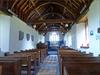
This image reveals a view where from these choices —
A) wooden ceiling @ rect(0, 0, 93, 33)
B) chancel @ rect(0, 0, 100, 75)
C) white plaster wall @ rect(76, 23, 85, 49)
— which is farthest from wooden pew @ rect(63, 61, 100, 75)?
white plaster wall @ rect(76, 23, 85, 49)

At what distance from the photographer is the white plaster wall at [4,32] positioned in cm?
859

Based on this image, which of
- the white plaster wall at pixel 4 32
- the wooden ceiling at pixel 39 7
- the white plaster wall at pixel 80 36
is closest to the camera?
the white plaster wall at pixel 4 32

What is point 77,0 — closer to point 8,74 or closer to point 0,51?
point 0,51

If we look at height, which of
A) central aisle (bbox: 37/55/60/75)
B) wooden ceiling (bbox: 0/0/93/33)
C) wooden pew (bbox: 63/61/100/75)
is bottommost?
central aisle (bbox: 37/55/60/75)

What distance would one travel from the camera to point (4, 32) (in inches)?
342

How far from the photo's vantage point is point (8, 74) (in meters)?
4.08

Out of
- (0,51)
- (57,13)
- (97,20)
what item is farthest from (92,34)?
(57,13)

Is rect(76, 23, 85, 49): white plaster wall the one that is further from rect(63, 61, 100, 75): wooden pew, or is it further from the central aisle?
rect(63, 61, 100, 75): wooden pew

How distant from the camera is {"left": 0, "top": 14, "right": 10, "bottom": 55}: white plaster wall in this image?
859cm

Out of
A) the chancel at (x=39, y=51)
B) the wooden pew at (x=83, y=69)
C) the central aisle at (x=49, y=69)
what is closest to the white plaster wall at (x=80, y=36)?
the chancel at (x=39, y=51)

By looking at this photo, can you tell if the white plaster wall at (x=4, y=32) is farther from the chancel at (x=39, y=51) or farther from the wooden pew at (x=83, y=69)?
the wooden pew at (x=83, y=69)

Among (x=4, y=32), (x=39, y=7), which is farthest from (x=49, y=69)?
(x=39, y=7)

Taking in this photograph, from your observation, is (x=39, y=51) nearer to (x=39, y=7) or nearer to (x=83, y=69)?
(x=39, y=7)

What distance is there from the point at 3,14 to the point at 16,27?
4.70 ft
